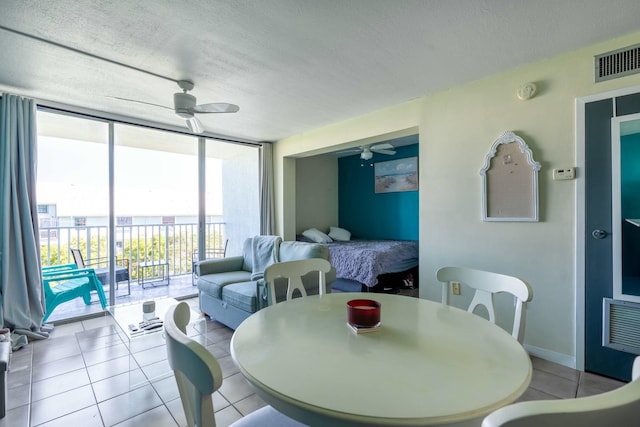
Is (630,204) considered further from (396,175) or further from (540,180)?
(396,175)

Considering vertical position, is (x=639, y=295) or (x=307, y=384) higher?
(x=307, y=384)

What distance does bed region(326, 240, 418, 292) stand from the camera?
371cm

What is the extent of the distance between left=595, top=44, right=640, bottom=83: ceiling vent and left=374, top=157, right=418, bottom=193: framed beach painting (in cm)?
291

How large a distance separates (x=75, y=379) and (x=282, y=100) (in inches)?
113

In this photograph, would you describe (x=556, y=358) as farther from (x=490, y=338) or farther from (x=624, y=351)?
(x=490, y=338)

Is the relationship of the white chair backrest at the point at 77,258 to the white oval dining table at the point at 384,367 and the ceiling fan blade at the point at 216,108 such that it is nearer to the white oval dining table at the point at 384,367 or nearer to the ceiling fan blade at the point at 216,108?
the ceiling fan blade at the point at 216,108

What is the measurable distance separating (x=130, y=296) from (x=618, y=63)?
18.5 ft

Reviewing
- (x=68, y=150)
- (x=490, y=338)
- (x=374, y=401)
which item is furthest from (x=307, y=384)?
(x=68, y=150)

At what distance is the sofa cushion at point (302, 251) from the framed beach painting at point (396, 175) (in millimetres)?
2627

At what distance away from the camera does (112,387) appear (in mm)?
2023

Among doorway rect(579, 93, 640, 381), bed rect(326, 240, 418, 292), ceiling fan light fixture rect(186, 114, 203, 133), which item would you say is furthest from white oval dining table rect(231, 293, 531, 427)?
bed rect(326, 240, 418, 292)

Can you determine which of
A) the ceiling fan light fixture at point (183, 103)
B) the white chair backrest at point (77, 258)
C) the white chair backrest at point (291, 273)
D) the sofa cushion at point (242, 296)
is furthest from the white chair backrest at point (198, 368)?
the white chair backrest at point (77, 258)

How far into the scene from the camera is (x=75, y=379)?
2.12 meters

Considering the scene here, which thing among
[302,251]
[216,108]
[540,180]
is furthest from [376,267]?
[216,108]
